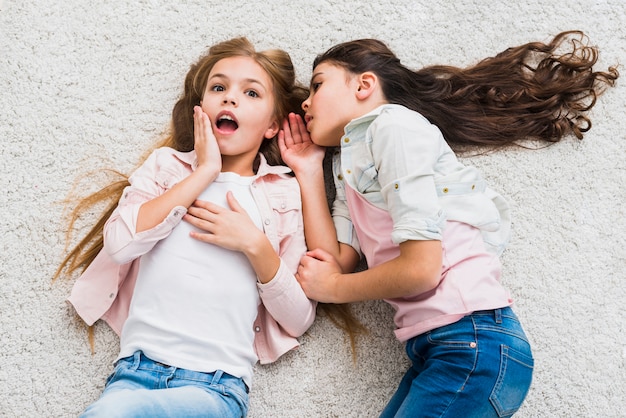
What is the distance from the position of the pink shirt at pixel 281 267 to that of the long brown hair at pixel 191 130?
59 millimetres

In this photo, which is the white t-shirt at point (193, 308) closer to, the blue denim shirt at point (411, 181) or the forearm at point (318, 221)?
the forearm at point (318, 221)

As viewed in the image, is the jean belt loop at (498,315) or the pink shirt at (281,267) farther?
the pink shirt at (281,267)

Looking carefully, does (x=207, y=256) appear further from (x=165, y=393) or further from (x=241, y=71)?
(x=241, y=71)

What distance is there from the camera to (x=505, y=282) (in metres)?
1.37

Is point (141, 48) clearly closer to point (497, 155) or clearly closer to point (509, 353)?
point (497, 155)

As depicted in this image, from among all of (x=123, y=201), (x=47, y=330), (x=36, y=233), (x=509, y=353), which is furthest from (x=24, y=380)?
(x=509, y=353)

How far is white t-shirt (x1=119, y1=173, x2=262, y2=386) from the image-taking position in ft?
3.80

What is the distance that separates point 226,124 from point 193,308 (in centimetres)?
41

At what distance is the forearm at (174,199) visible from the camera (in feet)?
3.81

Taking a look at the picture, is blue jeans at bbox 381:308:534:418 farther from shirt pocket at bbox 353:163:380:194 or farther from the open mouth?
the open mouth

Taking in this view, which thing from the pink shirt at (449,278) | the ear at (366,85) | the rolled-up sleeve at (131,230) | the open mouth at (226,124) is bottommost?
the pink shirt at (449,278)

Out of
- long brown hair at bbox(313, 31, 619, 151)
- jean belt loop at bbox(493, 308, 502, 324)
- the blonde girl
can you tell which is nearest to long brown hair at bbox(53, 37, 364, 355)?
the blonde girl

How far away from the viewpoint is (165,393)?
1078 millimetres

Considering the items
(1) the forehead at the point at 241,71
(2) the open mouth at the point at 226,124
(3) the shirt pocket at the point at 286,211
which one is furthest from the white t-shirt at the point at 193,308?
(1) the forehead at the point at 241,71
